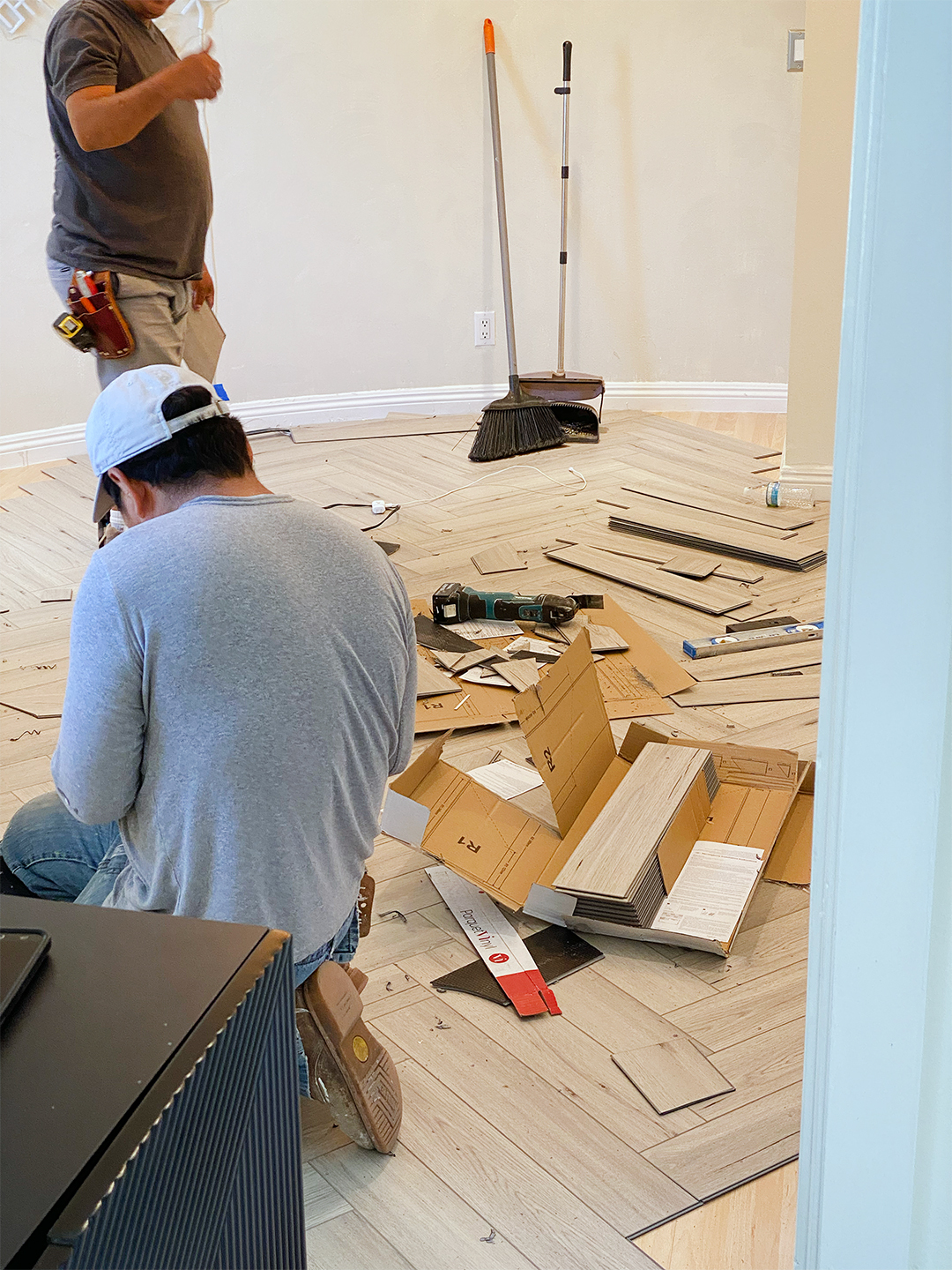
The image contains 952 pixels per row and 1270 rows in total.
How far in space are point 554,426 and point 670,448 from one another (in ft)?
1.50

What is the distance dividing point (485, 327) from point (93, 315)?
263 centimetres

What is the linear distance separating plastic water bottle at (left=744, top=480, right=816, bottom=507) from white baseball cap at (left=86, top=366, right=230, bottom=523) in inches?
111

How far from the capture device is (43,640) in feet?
9.90

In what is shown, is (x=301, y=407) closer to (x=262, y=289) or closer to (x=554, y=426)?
(x=262, y=289)

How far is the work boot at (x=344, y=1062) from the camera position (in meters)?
1.37

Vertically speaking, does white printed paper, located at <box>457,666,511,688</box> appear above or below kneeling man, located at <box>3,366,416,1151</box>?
below

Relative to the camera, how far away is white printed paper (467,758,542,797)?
7.42 feet

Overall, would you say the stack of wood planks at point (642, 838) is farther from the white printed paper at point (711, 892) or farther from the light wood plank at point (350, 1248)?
the light wood plank at point (350, 1248)

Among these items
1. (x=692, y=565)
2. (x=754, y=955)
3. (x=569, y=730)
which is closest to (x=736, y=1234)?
(x=754, y=955)

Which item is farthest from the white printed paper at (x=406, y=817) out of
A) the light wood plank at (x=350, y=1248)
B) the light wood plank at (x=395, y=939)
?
the light wood plank at (x=350, y=1248)

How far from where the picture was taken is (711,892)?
1.86m

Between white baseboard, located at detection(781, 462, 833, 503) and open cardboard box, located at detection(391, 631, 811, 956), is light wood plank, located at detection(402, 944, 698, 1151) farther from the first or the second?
white baseboard, located at detection(781, 462, 833, 503)

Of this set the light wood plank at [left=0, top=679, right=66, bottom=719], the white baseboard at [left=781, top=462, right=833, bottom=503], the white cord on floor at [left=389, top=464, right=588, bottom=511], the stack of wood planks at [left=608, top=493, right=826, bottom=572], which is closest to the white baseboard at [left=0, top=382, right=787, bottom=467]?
the white cord on floor at [left=389, top=464, right=588, bottom=511]

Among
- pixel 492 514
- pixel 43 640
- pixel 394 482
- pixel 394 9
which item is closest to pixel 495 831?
pixel 43 640
